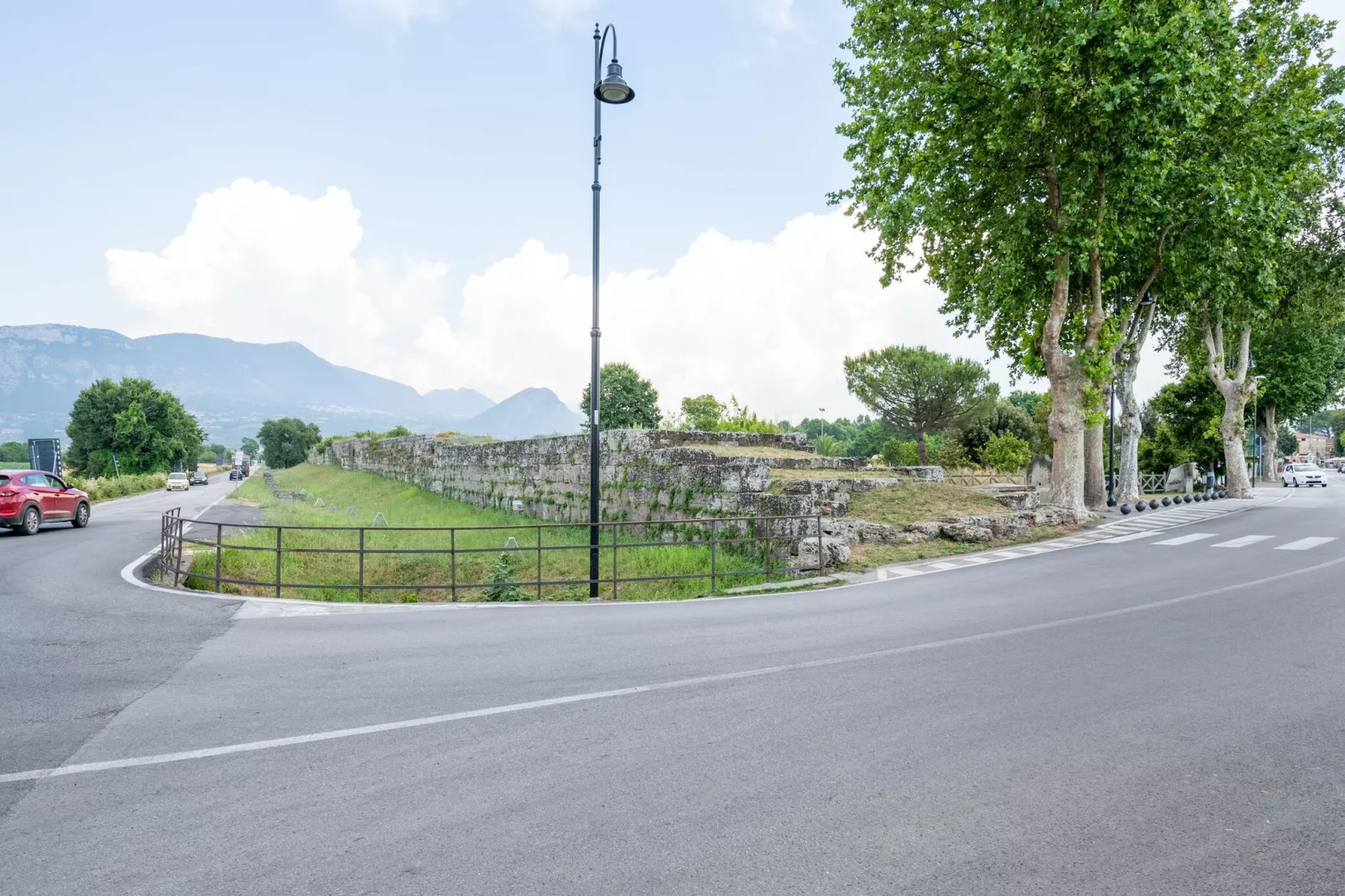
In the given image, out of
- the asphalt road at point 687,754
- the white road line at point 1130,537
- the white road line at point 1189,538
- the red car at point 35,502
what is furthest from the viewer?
the red car at point 35,502

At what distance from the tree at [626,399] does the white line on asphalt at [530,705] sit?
45529mm

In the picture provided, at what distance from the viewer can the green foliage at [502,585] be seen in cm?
1005

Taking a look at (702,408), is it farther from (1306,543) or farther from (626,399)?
(1306,543)

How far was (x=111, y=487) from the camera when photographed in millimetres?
36812

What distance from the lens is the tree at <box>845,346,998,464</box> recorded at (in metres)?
48.2

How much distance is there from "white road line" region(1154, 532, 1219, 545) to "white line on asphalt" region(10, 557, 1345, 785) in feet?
25.4

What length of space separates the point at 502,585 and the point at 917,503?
32.3 feet

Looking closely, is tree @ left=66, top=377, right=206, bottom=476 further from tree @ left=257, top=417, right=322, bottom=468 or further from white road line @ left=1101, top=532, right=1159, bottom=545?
white road line @ left=1101, top=532, right=1159, bottom=545

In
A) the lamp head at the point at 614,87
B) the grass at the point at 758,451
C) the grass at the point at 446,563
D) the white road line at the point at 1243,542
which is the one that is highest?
the lamp head at the point at 614,87

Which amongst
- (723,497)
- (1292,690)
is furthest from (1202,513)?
(1292,690)

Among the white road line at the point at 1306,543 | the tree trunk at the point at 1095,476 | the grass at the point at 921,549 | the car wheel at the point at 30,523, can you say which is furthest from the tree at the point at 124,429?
the white road line at the point at 1306,543

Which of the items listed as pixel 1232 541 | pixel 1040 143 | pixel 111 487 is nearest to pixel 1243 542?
pixel 1232 541

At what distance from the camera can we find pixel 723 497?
44.5ft

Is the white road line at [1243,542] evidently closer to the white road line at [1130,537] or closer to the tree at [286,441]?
the white road line at [1130,537]
